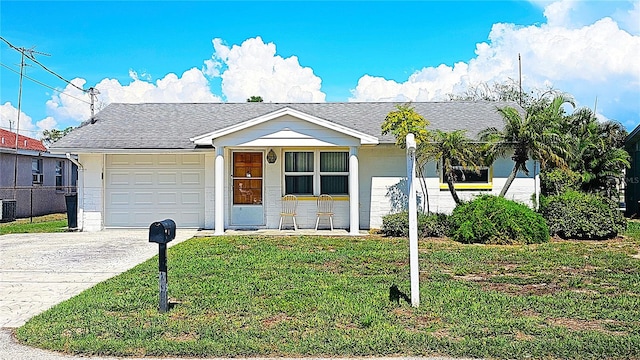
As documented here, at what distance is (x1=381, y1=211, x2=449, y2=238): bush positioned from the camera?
13.1 m

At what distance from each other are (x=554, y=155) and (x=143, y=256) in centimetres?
977

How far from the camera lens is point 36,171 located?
23109mm

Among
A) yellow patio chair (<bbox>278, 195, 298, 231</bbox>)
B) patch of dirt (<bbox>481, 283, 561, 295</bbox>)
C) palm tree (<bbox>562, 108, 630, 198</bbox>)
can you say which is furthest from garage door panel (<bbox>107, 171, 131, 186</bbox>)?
palm tree (<bbox>562, 108, 630, 198</bbox>)

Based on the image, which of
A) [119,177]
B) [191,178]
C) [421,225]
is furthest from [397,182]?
[119,177]

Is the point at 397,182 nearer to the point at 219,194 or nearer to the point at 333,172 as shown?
the point at 333,172

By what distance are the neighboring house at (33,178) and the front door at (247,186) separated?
345 inches

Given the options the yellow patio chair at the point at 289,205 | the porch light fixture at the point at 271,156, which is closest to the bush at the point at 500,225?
the yellow patio chair at the point at 289,205

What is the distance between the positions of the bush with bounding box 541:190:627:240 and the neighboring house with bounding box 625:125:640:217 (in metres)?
8.37

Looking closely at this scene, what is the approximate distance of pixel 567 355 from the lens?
4434 mm

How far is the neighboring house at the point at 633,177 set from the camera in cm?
2068

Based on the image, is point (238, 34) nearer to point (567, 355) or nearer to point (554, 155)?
point (554, 155)

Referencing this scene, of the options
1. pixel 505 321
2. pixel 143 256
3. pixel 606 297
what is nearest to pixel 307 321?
pixel 505 321

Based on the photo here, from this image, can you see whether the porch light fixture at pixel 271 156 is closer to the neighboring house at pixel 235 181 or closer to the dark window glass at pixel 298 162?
the neighboring house at pixel 235 181

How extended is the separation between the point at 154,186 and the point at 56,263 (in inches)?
233
